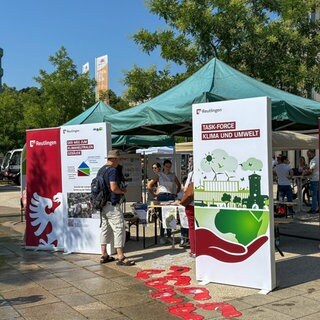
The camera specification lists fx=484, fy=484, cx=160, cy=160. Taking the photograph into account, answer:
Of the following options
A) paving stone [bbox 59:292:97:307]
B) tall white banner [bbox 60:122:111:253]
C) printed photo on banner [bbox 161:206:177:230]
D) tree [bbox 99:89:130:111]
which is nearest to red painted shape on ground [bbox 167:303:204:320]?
paving stone [bbox 59:292:97:307]

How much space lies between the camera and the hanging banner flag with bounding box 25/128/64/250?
8.85 meters

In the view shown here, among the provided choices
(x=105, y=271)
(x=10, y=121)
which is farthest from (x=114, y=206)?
(x=10, y=121)

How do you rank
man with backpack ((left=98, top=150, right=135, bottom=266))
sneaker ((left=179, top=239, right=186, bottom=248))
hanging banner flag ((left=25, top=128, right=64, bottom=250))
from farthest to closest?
sneaker ((left=179, top=239, right=186, bottom=248)) → hanging banner flag ((left=25, top=128, right=64, bottom=250)) → man with backpack ((left=98, top=150, right=135, bottom=266))

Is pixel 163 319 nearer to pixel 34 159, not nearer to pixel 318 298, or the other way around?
pixel 318 298

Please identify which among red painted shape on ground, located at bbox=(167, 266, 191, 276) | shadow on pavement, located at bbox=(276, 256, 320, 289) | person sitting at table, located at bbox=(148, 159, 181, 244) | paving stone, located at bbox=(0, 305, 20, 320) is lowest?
paving stone, located at bbox=(0, 305, 20, 320)

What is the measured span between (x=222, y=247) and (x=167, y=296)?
3.14 ft

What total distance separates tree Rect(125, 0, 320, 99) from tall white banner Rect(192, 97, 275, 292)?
7.44 metres

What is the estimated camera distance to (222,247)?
6.21 metres

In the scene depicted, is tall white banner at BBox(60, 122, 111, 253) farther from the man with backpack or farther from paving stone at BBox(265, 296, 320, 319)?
paving stone at BBox(265, 296, 320, 319)

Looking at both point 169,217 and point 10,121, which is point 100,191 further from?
point 10,121

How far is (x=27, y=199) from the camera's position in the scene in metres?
9.25

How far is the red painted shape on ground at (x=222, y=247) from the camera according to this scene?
5.94 metres

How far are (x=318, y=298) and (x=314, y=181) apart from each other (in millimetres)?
7943

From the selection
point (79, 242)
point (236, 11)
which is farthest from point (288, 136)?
point (79, 242)
